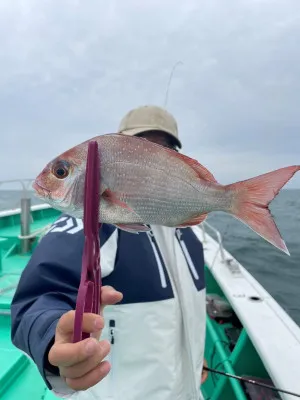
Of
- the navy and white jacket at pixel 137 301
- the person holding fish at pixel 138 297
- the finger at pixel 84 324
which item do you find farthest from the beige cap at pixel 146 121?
the finger at pixel 84 324

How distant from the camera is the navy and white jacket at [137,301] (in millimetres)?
1310

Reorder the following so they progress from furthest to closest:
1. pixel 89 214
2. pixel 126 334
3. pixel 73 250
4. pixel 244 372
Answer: pixel 244 372 → pixel 126 334 → pixel 73 250 → pixel 89 214

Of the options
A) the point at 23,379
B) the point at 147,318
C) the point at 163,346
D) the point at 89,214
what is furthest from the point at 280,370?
the point at 23,379

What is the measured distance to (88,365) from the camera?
68cm

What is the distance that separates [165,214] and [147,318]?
3.15 feet

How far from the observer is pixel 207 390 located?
121 inches

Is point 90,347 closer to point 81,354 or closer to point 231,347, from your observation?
point 81,354

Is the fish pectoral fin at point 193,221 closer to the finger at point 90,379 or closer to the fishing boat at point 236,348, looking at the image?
the finger at point 90,379

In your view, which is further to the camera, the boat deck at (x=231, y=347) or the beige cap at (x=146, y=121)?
the boat deck at (x=231, y=347)

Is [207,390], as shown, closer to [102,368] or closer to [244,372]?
[244,372]

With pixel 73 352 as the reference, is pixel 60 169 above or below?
above

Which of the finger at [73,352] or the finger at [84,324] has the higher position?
the finger at [84,324]

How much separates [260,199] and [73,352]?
56cm

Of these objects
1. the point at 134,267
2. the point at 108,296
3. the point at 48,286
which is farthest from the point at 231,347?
the point at 108,296
